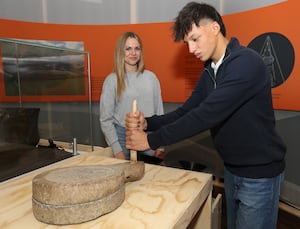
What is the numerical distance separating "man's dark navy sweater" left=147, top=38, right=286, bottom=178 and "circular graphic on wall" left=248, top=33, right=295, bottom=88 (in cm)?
100

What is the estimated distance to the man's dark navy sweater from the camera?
3.06ft

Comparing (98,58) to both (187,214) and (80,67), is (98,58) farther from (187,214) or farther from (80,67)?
(187,214)

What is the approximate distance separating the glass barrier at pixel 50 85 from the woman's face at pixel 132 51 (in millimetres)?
270

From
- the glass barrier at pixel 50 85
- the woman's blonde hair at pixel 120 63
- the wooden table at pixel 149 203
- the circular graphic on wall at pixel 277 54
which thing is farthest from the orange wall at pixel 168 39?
the wooden table at pixel 149 203

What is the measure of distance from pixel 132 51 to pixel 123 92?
0.29 m

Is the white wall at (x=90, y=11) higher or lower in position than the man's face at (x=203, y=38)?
higher

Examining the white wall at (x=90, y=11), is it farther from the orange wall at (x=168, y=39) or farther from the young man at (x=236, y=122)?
the young man at (x=236, y=122)

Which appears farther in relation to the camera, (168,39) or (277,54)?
(168,39)

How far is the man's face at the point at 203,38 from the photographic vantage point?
3.53ft

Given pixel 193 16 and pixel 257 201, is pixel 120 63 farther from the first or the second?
pixel 257 201

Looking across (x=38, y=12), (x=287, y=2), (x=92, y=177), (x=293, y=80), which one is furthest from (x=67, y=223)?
(x=38, y=12)

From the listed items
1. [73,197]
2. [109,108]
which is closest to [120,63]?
[109,108]

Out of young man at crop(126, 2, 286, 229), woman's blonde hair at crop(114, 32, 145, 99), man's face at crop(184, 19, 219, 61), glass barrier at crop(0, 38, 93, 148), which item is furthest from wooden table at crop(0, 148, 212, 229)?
woman's blonde hair at crop(114, 32, 145, 99)

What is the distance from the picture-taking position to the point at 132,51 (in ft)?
6.01
